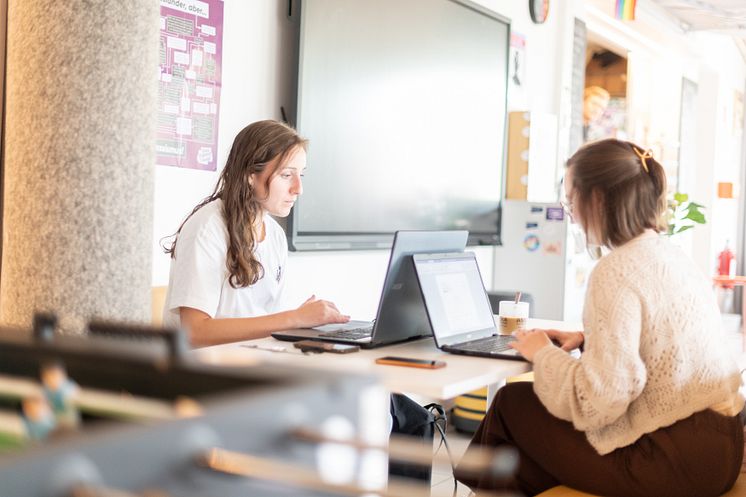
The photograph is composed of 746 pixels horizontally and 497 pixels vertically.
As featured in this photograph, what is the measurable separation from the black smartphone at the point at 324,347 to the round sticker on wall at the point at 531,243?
343 centimetres

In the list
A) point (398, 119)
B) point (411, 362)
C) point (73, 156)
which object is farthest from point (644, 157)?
point (398, 119)

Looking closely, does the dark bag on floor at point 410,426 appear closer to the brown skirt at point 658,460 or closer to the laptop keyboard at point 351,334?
the laptop keyboard at point 351,334

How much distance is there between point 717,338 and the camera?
2006mm

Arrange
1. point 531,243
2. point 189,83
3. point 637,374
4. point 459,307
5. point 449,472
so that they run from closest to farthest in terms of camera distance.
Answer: point 637,374 < point 459,307 < point 189,83 < point 449,472 < point 531,243

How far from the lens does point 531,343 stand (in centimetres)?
206

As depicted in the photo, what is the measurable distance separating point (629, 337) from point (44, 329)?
1.22m

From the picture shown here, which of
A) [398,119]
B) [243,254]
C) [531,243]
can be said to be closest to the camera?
[243,254]

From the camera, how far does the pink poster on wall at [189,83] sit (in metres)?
3.19

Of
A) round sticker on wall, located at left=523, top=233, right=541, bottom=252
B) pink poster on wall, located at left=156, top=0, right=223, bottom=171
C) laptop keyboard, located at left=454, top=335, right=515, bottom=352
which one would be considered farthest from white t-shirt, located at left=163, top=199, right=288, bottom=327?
round sticker on wall, located at left=523, top=233, right=541, bottom=252

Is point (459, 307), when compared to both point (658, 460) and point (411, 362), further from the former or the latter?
point (658, 460)

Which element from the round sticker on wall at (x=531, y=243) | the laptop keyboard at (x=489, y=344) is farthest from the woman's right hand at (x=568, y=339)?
the round sticker on wall at (x=531, y=243)

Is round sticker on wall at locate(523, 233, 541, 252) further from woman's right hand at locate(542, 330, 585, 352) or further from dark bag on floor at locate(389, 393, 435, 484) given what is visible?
woman's right hand at locate(542, 330, 585, 352)

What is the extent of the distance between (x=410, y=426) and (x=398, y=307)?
2.15 ft

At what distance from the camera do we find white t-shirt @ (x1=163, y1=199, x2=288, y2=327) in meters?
2.40
